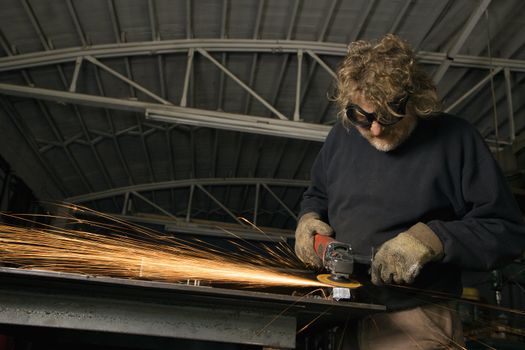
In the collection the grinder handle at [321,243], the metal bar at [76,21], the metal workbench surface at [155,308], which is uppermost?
the metal bar at [76,21]

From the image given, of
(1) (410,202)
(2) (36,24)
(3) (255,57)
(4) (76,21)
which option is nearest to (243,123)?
(3) (255,57)

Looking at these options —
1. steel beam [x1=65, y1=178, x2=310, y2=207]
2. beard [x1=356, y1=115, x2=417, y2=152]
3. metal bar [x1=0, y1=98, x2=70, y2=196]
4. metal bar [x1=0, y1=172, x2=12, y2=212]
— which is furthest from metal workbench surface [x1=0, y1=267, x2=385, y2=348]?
steel beam [x1=65, y1=178, x2=310, y2=207]

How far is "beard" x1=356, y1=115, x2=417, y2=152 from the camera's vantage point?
2086mm

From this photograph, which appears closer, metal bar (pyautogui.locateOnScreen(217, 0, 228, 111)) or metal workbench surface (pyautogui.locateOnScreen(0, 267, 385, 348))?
metal workbench surface (pyautogui.locateOnScreen(0, 267, 385, 348))

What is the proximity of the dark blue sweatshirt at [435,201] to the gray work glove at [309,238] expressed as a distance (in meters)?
0.07

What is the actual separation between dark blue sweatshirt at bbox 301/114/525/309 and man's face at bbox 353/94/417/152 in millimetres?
67

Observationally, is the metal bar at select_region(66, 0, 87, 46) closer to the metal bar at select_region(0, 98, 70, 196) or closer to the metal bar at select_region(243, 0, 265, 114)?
the metal bar at select_region(0, 98, 70, 196)

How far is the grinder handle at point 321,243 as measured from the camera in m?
2.14

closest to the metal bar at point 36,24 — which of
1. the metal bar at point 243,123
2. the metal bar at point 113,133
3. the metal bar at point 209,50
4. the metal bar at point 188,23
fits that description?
the metal bar at point 209,50

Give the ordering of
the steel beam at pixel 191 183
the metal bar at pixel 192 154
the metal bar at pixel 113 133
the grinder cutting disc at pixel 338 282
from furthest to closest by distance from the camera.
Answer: the steel beam at pixel 191 183, the metal bar at pixel 192 154, the metal bar at pixel 113 133, the grinder cutting disc at pixel 338 282

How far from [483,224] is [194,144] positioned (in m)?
8.34

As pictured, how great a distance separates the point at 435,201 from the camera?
2.02 m

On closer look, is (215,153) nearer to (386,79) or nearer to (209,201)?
(209,201)

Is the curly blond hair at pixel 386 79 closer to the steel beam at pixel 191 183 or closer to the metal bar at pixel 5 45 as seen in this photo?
the metal bar at pixel 5 45
